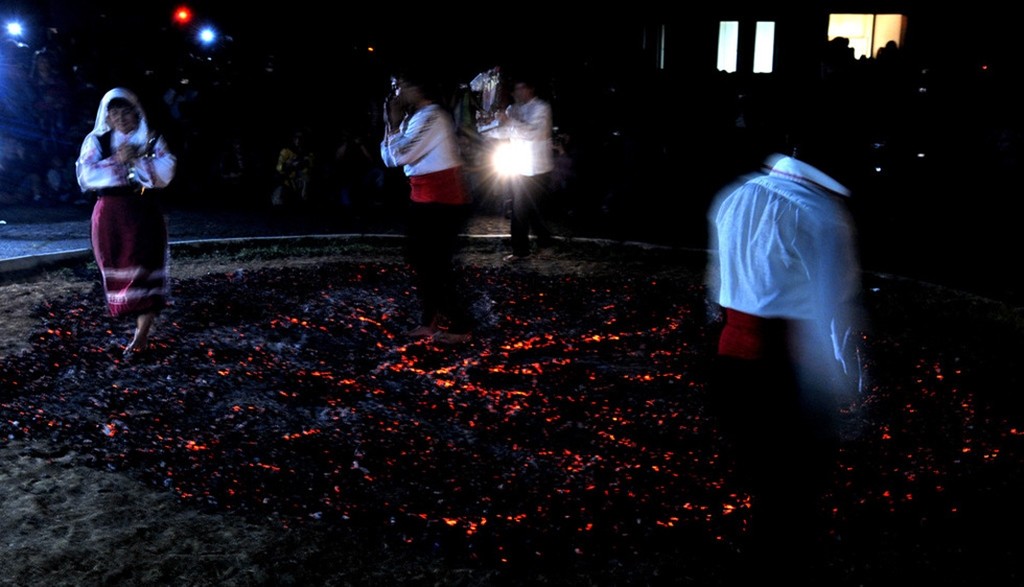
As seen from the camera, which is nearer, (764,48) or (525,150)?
(525,150)

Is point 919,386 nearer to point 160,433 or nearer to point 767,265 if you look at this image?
point 767,265

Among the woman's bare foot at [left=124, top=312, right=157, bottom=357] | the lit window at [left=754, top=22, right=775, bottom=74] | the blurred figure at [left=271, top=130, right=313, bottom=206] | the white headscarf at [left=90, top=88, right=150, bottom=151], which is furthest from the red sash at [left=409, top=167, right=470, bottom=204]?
the lit window at [left=754, top=22, right=775, bottom=74]

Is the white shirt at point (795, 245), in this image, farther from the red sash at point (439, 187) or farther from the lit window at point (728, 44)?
the lit window at point (728, 44)

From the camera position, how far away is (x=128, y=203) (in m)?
6.94

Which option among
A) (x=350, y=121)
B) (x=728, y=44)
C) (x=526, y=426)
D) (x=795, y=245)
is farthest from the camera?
(x=728, y=44)

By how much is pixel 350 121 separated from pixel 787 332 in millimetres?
13524

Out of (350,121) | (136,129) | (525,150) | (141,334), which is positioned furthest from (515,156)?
(350,121)

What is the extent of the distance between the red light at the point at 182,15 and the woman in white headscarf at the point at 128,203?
12.8 metres

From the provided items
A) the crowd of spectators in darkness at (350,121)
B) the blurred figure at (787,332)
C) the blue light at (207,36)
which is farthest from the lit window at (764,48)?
the blurred figure at (787,332)

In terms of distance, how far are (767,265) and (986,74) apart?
12.4 meters

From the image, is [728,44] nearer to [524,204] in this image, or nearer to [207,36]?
[524,204]

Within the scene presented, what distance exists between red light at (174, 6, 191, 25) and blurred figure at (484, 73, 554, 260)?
35.5 feet

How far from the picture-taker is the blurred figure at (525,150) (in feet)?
32.8

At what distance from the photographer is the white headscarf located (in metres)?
6.79
